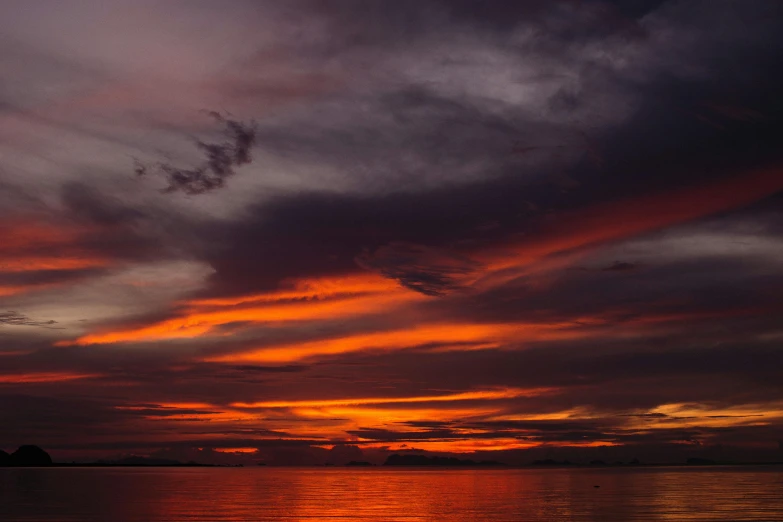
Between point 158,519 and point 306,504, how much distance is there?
29.7 metres

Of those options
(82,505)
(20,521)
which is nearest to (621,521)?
(20,521)

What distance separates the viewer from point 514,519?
7875 cm

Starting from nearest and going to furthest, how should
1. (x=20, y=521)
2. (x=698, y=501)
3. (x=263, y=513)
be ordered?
(x=20, y=521), (x=263, y=513), (x=698, y=501)

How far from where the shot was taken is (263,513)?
8731cm

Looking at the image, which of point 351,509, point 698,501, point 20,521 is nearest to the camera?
point 20,521

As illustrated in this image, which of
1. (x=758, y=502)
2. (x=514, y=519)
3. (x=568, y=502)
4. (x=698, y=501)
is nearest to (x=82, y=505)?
(x=514, y=519)

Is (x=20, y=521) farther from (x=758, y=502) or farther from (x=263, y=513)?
(x=758, y=502)

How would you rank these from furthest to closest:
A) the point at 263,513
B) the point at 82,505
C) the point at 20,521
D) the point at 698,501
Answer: the point at 698,501 < the point at 82,505 < the point at 263,513 < the point at 20,521

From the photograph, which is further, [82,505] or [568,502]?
[568,502]

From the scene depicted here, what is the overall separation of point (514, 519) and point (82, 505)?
59.3 m

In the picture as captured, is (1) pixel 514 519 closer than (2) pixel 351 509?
Yes

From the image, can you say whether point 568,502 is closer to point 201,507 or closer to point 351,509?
point 351,509

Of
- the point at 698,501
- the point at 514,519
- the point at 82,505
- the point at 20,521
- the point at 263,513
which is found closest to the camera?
the point at 20,521

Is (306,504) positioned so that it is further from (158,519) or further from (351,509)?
(158,519)
